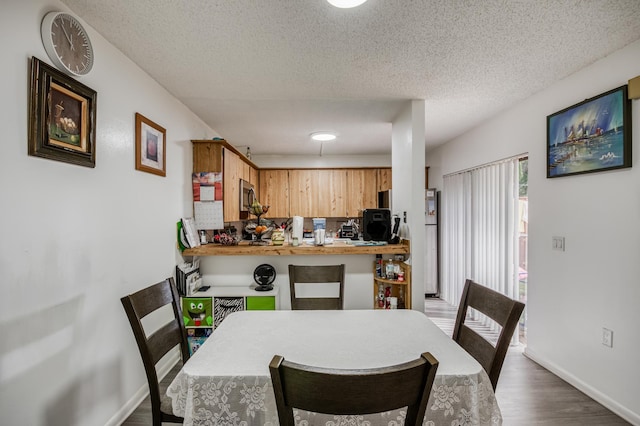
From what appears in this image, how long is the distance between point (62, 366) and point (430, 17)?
2668mm

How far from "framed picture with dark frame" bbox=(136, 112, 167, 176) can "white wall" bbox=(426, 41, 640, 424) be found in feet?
11.0

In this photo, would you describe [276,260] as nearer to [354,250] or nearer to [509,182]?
[354,250]

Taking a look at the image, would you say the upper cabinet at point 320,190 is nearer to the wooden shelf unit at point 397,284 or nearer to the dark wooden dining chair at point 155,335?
the wooden shelf unit at point 397,284

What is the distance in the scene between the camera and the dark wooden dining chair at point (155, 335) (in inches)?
48.8

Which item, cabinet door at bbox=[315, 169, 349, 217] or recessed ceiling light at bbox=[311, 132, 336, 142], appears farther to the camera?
cabinet door at bbox=[315, 169, 349, 217]

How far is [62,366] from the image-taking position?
4.89 feet

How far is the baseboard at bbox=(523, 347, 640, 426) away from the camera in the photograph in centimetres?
188

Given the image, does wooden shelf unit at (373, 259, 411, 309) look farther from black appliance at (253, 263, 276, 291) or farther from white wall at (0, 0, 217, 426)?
white wall at (0, 0, 217, 426)

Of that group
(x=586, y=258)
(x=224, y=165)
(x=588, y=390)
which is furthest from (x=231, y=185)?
(x=588, y=390)

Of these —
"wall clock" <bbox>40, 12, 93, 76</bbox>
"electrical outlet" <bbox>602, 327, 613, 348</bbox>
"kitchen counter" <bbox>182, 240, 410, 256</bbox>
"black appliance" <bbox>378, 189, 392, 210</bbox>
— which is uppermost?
"wall clock" <bbox>40, 12, 93, 76</bbox>

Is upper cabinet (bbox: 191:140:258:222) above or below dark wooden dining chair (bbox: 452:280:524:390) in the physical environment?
above

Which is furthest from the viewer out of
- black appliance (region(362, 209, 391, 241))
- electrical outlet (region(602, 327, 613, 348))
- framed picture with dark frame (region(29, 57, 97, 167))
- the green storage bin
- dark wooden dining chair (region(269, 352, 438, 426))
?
black appliance (region(362, 209, 391, 241))

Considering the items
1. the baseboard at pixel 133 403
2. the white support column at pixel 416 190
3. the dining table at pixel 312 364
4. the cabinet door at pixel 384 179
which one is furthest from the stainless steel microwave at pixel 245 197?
the dining table at pixel 312 364

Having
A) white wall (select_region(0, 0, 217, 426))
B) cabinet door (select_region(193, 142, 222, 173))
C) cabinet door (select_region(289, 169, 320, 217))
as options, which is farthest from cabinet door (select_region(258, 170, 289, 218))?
white wall (select_region(0, 0, 217, 426))
